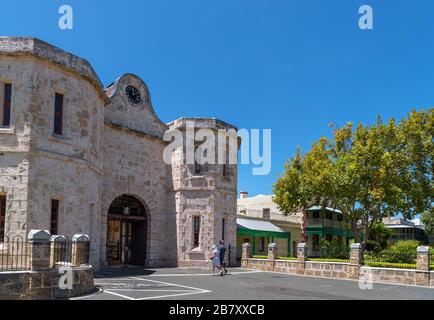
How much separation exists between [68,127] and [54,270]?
766 cm

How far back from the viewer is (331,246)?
100 ft

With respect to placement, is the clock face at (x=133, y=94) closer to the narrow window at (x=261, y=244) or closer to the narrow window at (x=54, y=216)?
the narrow window at (x=54, y=216)

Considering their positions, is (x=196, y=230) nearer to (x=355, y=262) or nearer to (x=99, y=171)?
(x=99, y=171)

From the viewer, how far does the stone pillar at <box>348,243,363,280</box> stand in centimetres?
1986

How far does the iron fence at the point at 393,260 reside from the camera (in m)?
19.5

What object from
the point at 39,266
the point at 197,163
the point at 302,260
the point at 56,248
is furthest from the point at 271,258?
the point at 39,266

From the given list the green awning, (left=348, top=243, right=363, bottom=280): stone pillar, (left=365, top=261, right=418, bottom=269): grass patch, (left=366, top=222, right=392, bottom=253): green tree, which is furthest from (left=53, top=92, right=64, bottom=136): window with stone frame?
(left=366, top=222, right=392, bottom=253): green tree

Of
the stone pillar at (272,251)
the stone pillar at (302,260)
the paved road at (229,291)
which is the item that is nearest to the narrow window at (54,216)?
the paved road at (229,291)

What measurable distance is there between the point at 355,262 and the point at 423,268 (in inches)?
121

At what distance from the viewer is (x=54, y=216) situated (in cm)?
1664

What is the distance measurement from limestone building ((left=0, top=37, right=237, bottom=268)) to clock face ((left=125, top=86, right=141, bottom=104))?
0.18ft

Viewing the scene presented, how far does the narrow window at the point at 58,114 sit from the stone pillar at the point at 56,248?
6.43 m
